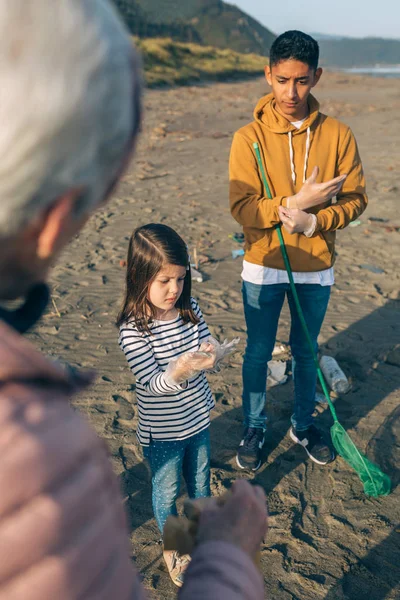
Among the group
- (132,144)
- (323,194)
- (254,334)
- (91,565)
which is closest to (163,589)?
(254,334)

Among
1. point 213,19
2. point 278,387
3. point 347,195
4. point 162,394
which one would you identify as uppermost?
point 213,19

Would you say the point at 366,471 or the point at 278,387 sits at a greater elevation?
the point at 366,471

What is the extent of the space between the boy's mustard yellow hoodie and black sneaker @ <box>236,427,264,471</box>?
106 centimetres

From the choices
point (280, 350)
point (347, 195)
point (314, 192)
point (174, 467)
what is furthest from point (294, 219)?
point (280, 350)

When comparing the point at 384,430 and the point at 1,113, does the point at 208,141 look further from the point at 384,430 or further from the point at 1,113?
the point at 1,113

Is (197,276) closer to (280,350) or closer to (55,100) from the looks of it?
(280,350)

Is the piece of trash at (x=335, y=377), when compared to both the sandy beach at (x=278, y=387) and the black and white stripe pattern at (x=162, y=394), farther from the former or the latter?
the black and white stripe pattern at (x=162, y=394)

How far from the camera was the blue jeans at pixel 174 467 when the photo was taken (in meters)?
2.63

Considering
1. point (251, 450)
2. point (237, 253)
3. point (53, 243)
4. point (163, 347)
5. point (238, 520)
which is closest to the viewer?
point (53, 243)

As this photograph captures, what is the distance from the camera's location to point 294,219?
2.96m

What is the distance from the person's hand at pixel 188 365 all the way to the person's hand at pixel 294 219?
0.94m

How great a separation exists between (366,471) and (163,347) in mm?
1505

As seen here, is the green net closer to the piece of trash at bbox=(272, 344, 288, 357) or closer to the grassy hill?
the piece of trash at bbox=(272, 344, 288, 357)

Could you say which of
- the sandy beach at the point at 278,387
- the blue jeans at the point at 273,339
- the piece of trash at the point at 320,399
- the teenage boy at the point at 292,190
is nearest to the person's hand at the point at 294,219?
the teenage boy at the point at 292,190
